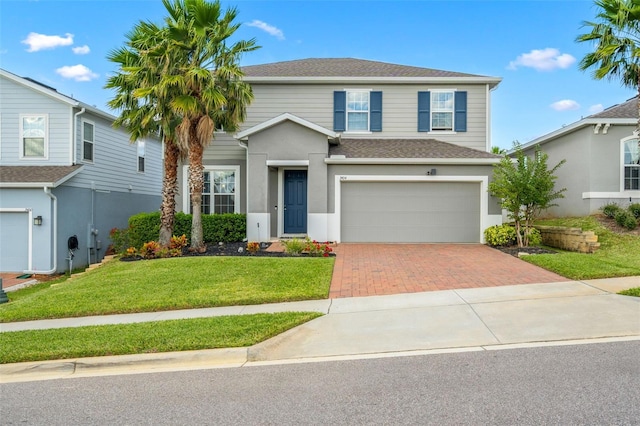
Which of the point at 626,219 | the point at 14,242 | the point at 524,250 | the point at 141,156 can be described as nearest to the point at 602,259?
the point at 524,250

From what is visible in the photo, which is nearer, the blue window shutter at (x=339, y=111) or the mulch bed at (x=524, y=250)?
the mulch bed at (x=524, y=250)

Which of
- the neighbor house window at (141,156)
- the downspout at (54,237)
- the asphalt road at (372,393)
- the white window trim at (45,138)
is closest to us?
the asphalt road at (372,393)

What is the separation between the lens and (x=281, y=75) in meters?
17.1

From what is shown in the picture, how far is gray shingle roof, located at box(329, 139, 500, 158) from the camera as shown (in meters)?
15.0

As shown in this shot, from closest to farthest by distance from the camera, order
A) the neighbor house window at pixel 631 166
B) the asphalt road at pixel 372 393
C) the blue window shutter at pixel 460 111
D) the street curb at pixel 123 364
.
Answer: the asphalt road at pixel 372 393 → the street curb at pixel 123 364 → the neighbor house window at pixel 631 166 → the blue window shutter at pixel 460 111

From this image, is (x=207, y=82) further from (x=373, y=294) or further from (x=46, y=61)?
(x=46, y=61)

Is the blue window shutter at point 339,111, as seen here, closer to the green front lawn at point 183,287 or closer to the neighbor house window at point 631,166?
the green front lawn at point 183,287

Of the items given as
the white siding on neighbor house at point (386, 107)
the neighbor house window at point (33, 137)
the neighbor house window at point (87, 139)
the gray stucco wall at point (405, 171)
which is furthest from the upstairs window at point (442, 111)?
the neighbor house window at point (33, 137)

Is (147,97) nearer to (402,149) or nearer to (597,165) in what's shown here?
(402,149)

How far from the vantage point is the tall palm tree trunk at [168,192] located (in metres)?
13.7

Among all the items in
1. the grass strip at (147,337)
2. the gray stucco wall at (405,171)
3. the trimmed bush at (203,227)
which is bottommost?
the grass strip at (147,337)

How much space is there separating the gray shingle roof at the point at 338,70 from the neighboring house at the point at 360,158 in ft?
0.27

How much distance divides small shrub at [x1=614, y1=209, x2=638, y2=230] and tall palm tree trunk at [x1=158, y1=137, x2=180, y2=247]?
14.8 metres

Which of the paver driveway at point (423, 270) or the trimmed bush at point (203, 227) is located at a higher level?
the trimmed bush at point (203, 227)
